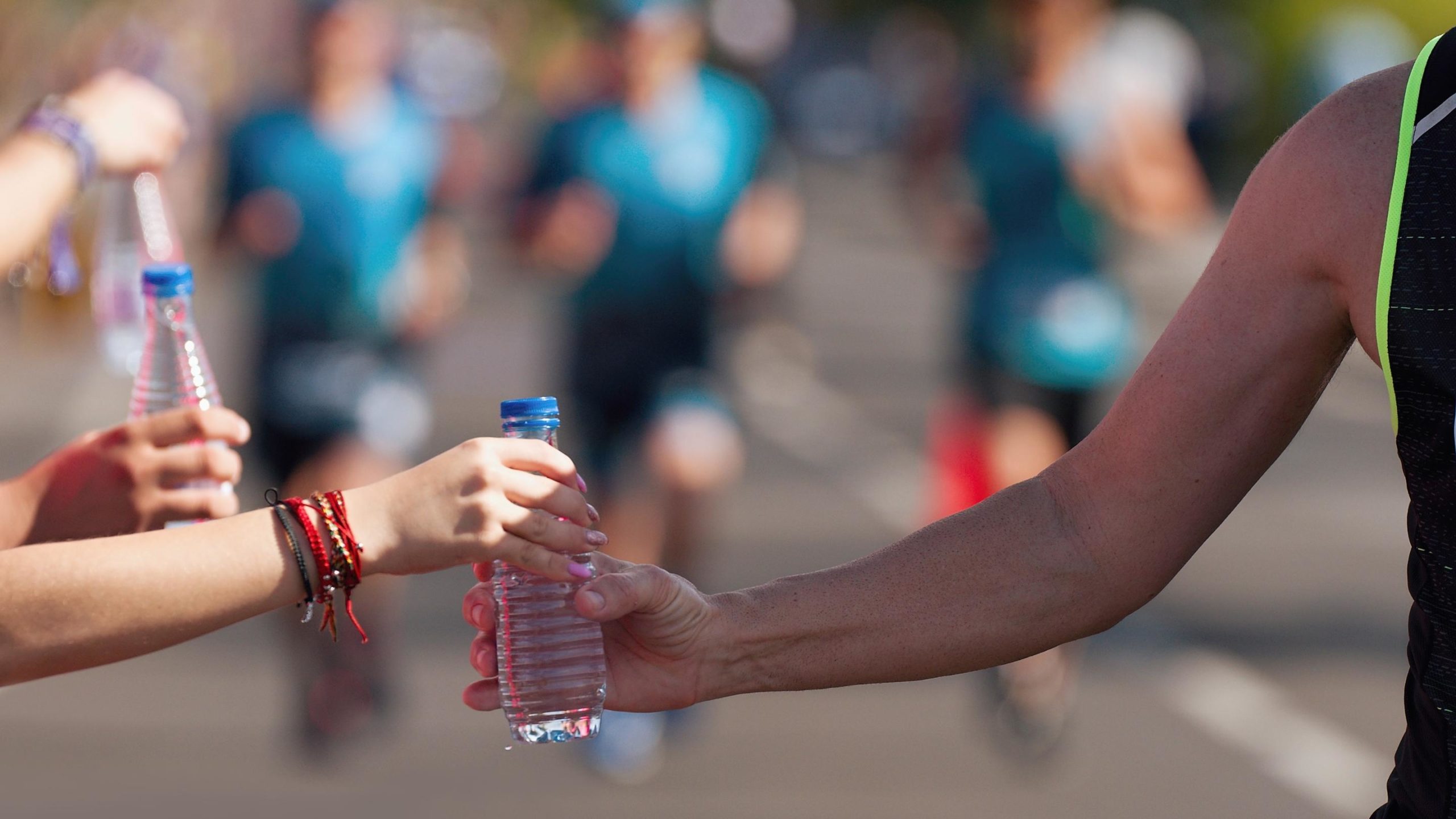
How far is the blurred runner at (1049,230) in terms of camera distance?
7.52 metres

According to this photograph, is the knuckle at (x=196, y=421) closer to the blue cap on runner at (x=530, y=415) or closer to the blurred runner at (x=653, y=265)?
the blue cap on runner at (x=530, y=415)

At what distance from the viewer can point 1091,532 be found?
116 inches

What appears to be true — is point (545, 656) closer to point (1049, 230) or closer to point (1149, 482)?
point (1149, 482)

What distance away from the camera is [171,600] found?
275cm

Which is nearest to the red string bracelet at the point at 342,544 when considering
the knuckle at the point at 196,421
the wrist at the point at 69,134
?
the knuckle at the point at 196,421

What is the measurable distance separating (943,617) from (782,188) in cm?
541

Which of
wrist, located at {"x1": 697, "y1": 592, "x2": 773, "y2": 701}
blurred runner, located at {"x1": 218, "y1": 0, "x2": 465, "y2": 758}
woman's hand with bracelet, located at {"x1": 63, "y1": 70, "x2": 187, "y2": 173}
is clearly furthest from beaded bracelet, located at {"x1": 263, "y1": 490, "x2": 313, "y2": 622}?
blurred runner, located at {"x1": 218, "y1": 0, "x2": 465, "y2": 758}

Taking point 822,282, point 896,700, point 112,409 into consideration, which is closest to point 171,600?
point 896,700

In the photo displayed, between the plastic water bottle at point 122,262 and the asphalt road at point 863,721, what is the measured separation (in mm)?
662

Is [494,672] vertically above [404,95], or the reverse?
[404,95]

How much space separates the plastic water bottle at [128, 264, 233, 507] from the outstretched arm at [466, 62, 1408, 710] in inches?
28.5

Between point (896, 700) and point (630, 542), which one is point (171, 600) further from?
point (896, 700)

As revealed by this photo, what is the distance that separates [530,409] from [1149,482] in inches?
34.5

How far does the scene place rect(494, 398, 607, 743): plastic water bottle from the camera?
120 inches
